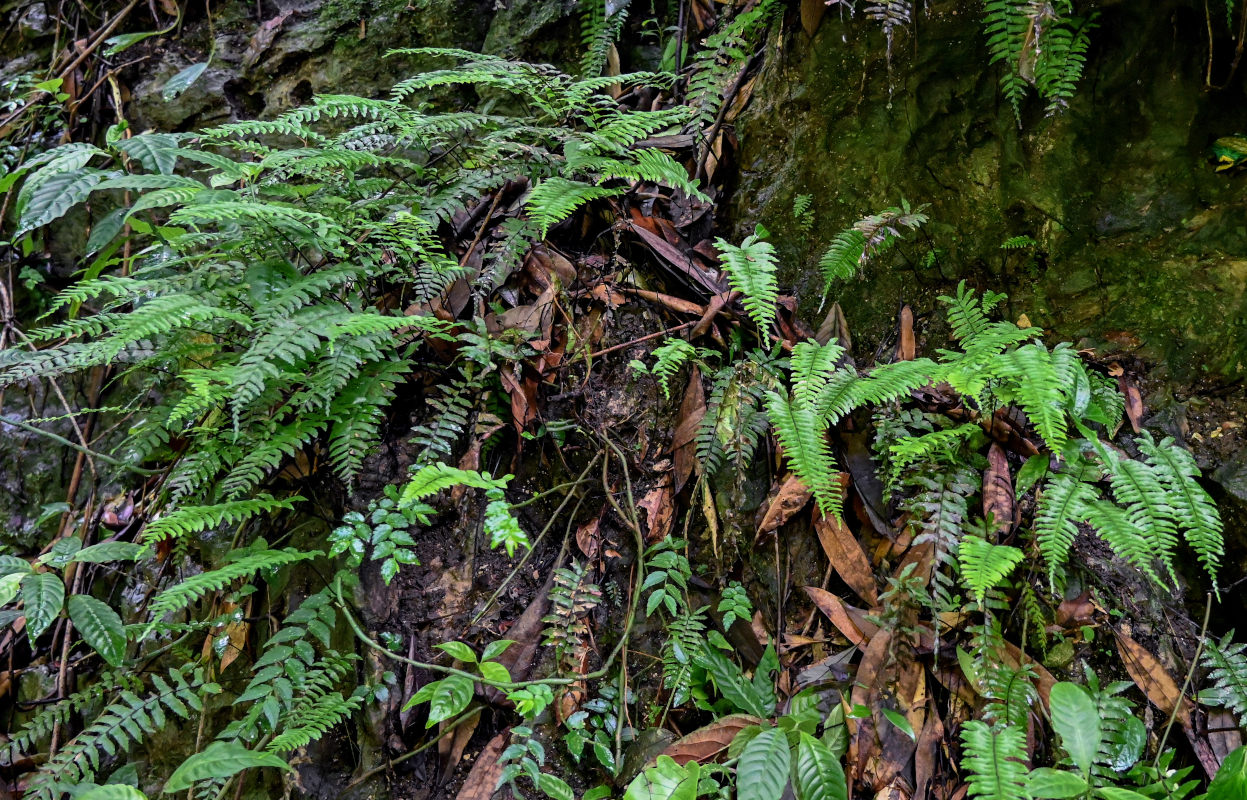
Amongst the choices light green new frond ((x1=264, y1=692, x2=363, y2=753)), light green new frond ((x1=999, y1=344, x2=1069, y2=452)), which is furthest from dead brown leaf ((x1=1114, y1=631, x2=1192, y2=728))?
light green new frond ((x1=264, y1=692, x2=363, y2=753))

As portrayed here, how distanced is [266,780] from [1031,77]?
158 inches

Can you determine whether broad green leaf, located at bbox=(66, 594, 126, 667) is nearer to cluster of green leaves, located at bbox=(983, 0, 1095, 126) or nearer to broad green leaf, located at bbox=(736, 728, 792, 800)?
broad green leaf, located at bbox=(736, 728, 792, 800)

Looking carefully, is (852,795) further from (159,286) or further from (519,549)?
(159,286)

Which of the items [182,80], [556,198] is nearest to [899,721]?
[556,198]

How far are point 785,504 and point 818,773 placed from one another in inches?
38.5

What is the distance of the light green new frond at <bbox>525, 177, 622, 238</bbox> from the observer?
9.20 feet

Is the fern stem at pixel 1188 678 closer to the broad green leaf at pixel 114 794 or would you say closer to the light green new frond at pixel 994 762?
the light green new frond at pixel 994 762

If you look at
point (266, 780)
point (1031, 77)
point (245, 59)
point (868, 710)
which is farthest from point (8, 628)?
point (1031, 77)

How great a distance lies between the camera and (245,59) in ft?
15.3

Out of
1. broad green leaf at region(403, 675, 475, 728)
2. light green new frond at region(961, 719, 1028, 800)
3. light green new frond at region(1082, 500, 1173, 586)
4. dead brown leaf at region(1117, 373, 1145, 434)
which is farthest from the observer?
dead brown leaf at region(1117, 373, 1145, 434)

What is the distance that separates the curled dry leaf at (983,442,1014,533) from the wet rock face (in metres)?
0.78

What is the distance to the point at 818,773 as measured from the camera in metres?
2.14

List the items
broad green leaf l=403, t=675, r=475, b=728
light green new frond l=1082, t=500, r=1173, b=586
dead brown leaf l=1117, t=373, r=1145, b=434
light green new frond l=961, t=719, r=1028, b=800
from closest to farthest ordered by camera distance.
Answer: light green new frond l=961, t=719, r=1028, b=800 → light green new frond l=1082, t=500, r=1173, b=586 → broad green leaf l=403, t=675, r=475, b=728 → dead brown leaf l=1117, t=373, r=1145, b=434

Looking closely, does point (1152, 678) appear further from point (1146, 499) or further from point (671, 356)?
point (671, 356)
